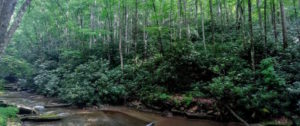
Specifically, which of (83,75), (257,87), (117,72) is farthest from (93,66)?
(257,87)

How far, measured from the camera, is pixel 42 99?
1531 cm

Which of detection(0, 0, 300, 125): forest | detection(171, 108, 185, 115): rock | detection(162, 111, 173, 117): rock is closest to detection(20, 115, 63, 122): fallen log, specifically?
detection(0, 0, 300, 125): forest

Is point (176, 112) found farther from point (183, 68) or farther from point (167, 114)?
point (183, 68)

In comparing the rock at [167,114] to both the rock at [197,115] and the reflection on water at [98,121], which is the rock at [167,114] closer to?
the rock at [197,115]

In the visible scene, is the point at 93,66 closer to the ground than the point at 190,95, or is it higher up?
higher up

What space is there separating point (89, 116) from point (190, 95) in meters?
4.93

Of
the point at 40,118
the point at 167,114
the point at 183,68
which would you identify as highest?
the point at 183,68

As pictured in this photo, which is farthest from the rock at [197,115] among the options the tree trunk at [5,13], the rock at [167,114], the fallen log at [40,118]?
the tree trunk at [5,13]

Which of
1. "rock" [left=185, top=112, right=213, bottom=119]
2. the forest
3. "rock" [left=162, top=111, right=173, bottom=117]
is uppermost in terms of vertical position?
the forest

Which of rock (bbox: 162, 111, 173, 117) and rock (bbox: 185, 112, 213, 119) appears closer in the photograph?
rock (bbox: 185, 112, 213, 119)

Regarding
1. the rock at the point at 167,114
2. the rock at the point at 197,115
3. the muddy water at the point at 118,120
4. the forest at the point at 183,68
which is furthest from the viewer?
the rock at the point at 167,114

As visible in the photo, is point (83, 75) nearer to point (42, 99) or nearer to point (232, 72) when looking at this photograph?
point (42, 99)

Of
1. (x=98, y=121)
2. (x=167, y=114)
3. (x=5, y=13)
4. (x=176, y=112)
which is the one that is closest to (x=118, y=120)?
(x=98, y=121)

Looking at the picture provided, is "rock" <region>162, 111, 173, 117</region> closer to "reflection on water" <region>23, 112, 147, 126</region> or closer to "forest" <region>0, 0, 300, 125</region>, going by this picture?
"forest" <region>0, 0, 300, 125</region>
